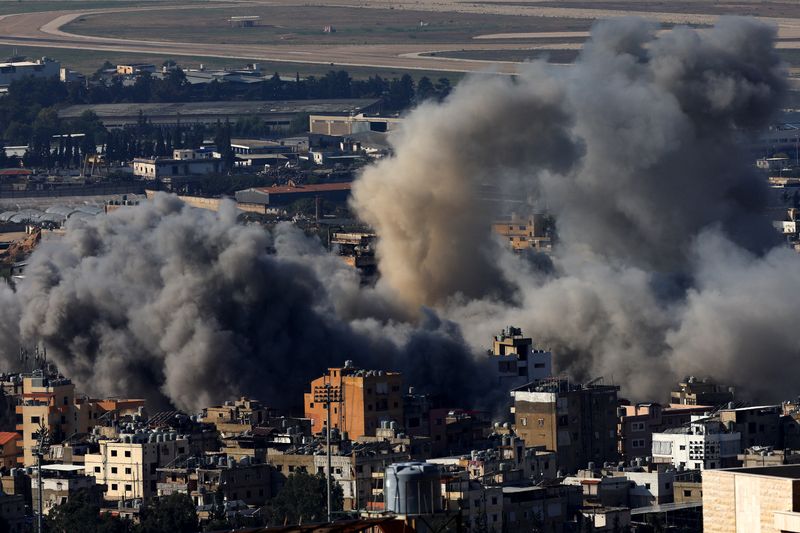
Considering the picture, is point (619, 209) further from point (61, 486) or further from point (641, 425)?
point (61, 486)

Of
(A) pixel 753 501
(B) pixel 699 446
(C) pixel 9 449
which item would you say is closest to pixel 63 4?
(C) pixel 9 449

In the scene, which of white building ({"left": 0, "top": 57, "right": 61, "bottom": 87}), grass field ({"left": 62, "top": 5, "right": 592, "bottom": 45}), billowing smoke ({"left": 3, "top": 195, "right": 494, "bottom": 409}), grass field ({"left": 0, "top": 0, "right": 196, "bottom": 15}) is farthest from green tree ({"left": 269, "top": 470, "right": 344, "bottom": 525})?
grass field ({"left": 0, "top": 0, "right": 196, "bottom": 15})

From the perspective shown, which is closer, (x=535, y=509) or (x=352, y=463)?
(x=535, y=509)

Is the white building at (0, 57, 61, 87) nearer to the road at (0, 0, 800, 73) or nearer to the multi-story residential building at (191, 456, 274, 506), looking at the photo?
the road at (0, 0, 800, 73)

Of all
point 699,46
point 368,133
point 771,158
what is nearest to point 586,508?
point 699,46

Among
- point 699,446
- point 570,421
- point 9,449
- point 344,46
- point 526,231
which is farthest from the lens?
point 344,46

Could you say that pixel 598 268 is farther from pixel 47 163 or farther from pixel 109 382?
pixel 47 163
